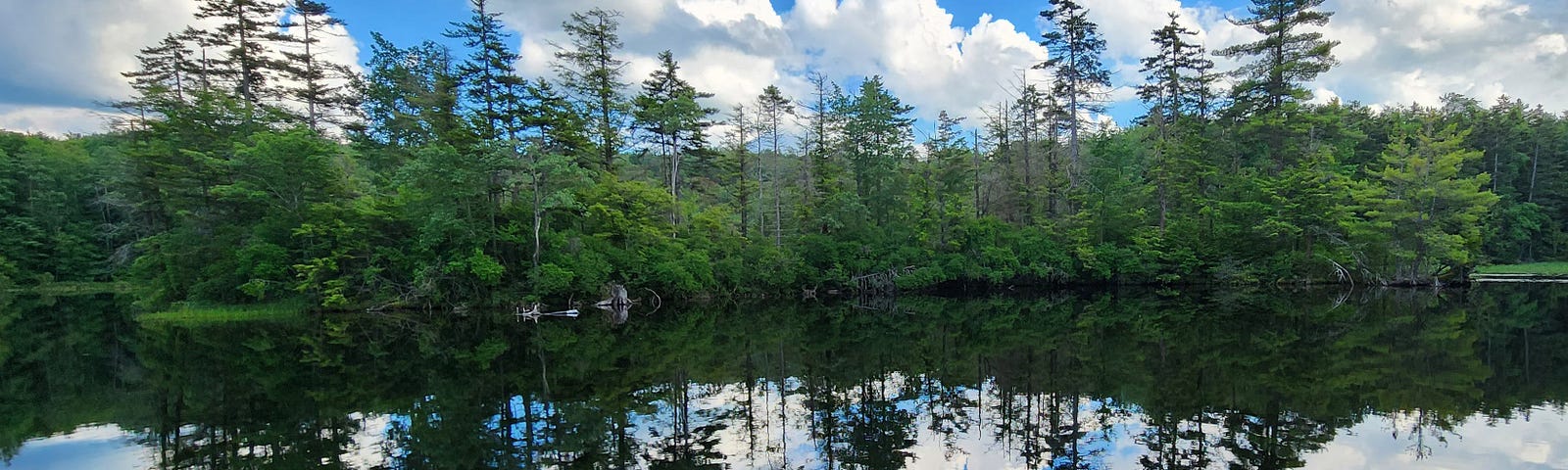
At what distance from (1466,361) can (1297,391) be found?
553 centimetres

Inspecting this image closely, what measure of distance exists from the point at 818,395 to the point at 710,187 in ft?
76.0

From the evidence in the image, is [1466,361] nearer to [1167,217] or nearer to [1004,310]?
[1004,310]

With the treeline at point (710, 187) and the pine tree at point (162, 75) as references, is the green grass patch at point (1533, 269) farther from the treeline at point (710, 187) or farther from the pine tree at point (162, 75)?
the pine tree at point (162, 75)

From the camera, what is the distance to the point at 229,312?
2378cm

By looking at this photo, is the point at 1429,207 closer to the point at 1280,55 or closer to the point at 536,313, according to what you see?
the point at 1280,55

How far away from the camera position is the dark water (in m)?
7.44

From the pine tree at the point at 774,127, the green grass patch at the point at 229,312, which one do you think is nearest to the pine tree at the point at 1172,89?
the pine tree at the point at 774,127

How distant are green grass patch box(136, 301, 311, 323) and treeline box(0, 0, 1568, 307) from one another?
0.59 meters

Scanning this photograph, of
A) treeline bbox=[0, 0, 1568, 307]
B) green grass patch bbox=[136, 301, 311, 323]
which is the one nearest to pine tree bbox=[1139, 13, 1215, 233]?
treeline bbox=[0, 0, 1568, 307]

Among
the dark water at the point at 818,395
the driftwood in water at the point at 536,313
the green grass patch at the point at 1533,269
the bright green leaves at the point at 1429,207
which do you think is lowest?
the green grass patch at the point at 1533,269

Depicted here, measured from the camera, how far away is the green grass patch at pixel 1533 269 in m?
34.7

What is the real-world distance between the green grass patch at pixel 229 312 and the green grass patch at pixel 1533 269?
56452 millimetres

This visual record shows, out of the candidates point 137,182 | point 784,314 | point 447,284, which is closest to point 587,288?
point 447,284

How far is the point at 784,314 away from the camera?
23578 mm
